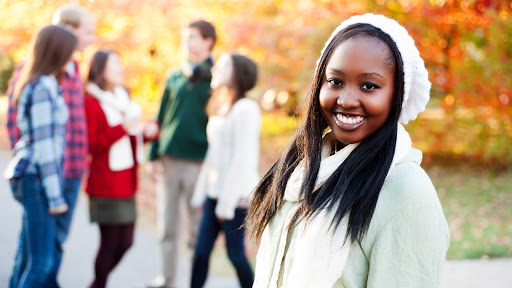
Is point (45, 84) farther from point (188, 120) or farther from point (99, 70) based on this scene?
point (188, 120)

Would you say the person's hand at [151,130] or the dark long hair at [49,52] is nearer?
the dark long hair at [49,52]

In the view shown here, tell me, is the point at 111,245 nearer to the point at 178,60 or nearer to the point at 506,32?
the point at 178,60

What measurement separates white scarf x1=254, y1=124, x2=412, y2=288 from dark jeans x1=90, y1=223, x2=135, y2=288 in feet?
7.96

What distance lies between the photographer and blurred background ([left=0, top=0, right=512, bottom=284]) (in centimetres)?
829

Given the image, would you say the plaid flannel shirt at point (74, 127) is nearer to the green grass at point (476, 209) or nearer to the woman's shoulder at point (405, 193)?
the woman's shoulder at point (405, 193)

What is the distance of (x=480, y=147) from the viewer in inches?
380

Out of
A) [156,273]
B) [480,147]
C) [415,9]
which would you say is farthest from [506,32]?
[156,273]

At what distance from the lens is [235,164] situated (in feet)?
12.7

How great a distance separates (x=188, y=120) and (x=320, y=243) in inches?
116

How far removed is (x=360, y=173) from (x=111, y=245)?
2774 millimetres

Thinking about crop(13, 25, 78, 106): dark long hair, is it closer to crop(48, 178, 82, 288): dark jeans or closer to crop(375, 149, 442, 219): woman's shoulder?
crop(48, 178, 82, 288): dark jeans

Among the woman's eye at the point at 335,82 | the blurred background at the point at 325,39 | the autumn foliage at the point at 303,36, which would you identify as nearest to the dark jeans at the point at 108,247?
the woman's eye at the point at 335,82

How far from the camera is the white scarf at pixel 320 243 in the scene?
162 cm

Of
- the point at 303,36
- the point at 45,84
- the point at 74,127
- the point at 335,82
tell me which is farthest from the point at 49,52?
the point at 303,36
